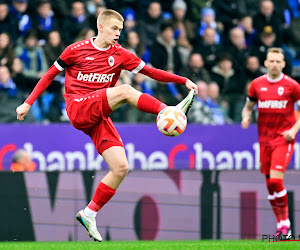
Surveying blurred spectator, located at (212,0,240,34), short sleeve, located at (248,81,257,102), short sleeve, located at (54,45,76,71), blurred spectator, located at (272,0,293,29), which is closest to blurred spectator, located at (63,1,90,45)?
blurred spectator, located at (212,0,240,34)

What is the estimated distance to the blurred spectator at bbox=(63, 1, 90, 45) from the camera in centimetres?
1562

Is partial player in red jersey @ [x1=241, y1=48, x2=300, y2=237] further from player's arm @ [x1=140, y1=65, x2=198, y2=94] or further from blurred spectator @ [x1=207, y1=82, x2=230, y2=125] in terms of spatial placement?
blurred spectator @ [x1=207, y1=82, x2=230, y2=125]

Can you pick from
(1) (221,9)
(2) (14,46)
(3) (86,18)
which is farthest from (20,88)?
(1) (221,9)

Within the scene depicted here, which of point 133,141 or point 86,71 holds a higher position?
point 86,71

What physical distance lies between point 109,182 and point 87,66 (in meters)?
1.30

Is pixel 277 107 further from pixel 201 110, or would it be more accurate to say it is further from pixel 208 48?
pixel 208 48

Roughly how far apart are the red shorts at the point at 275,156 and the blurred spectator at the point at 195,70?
4347 millimetres

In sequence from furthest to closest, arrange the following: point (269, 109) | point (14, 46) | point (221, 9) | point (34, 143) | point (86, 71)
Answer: point (221, 9)
point (14, 46)
point (34, 143)
point (269, 109)
point (86, 71)

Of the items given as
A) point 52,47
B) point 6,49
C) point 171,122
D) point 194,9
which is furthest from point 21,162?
point 171,122

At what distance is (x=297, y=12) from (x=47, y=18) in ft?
17.4

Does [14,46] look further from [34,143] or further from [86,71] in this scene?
[86,71]

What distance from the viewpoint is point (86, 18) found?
1576cm

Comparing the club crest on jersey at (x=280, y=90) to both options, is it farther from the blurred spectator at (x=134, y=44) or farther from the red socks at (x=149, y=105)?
the blurred spectator at (x=134, y=44)

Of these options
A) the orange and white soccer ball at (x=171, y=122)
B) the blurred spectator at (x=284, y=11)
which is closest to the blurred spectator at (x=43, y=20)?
the blurred spectator at (x=284, y=11)
